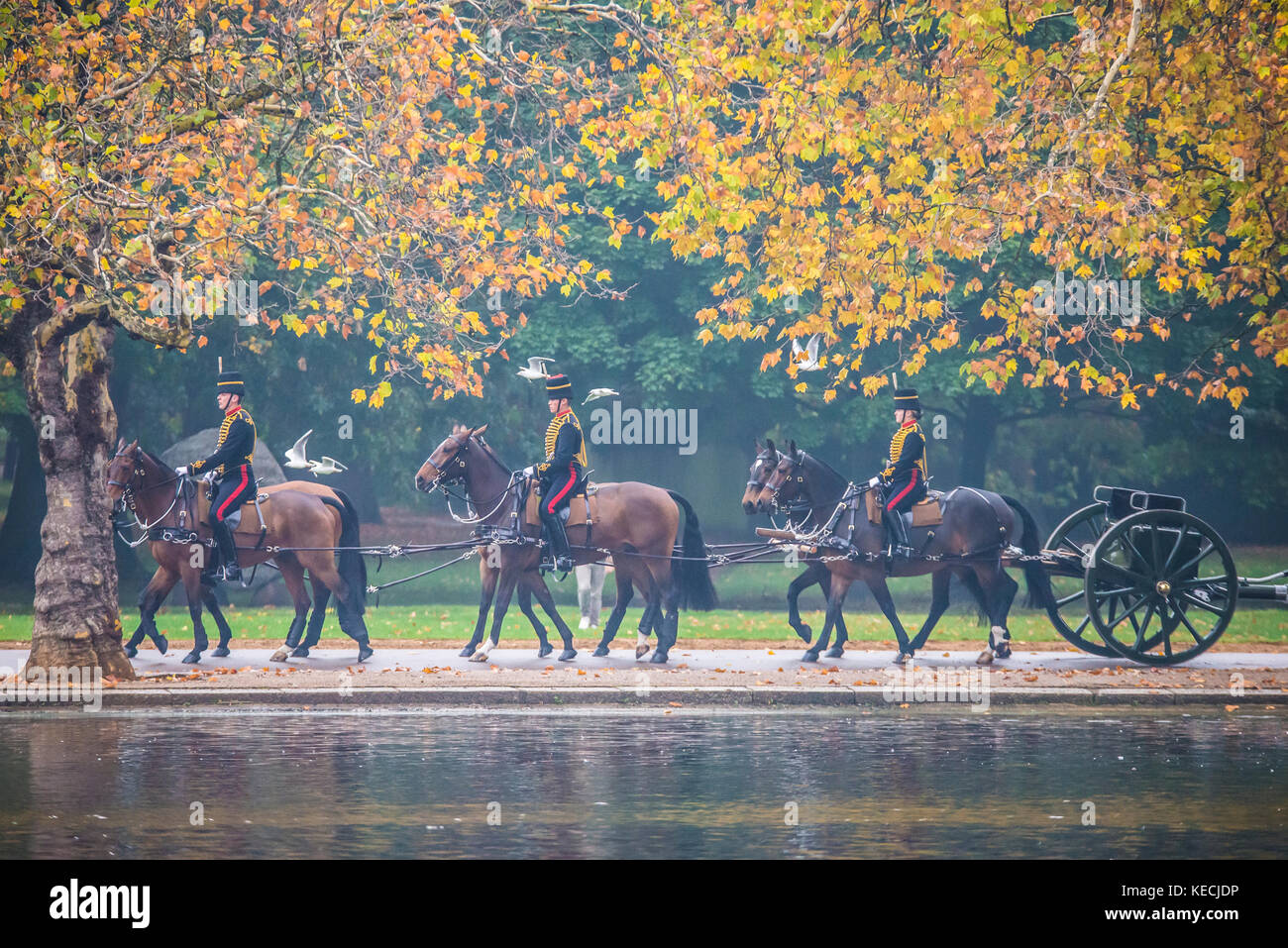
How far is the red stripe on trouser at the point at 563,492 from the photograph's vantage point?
17188 millimetres

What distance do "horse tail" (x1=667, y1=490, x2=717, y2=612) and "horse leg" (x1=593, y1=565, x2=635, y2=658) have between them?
590 millimetres

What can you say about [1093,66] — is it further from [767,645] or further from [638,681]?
[638,681]

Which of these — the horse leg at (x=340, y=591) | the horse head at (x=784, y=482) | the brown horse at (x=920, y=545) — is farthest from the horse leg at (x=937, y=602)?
the horse leg at (x=340, y=591)

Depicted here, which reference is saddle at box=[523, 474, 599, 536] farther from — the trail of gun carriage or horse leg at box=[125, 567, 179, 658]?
horse leg at box=[125, 567, 179, 658]

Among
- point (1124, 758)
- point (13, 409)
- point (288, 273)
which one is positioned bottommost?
point (1124, 758)

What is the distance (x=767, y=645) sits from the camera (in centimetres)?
1992

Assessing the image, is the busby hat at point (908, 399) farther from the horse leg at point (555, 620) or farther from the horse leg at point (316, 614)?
the horse leg at point (316, 614)

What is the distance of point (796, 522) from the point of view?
17875mm

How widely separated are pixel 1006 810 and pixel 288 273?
1889 centimetres

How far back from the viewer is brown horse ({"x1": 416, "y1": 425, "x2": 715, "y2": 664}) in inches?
687

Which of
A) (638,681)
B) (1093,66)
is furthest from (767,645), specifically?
(1093,66)

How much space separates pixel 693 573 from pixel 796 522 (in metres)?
1.44

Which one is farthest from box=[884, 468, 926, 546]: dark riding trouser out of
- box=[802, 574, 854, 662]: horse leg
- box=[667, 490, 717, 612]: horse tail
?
box=[667, 490, 717, 612]: horse tail
